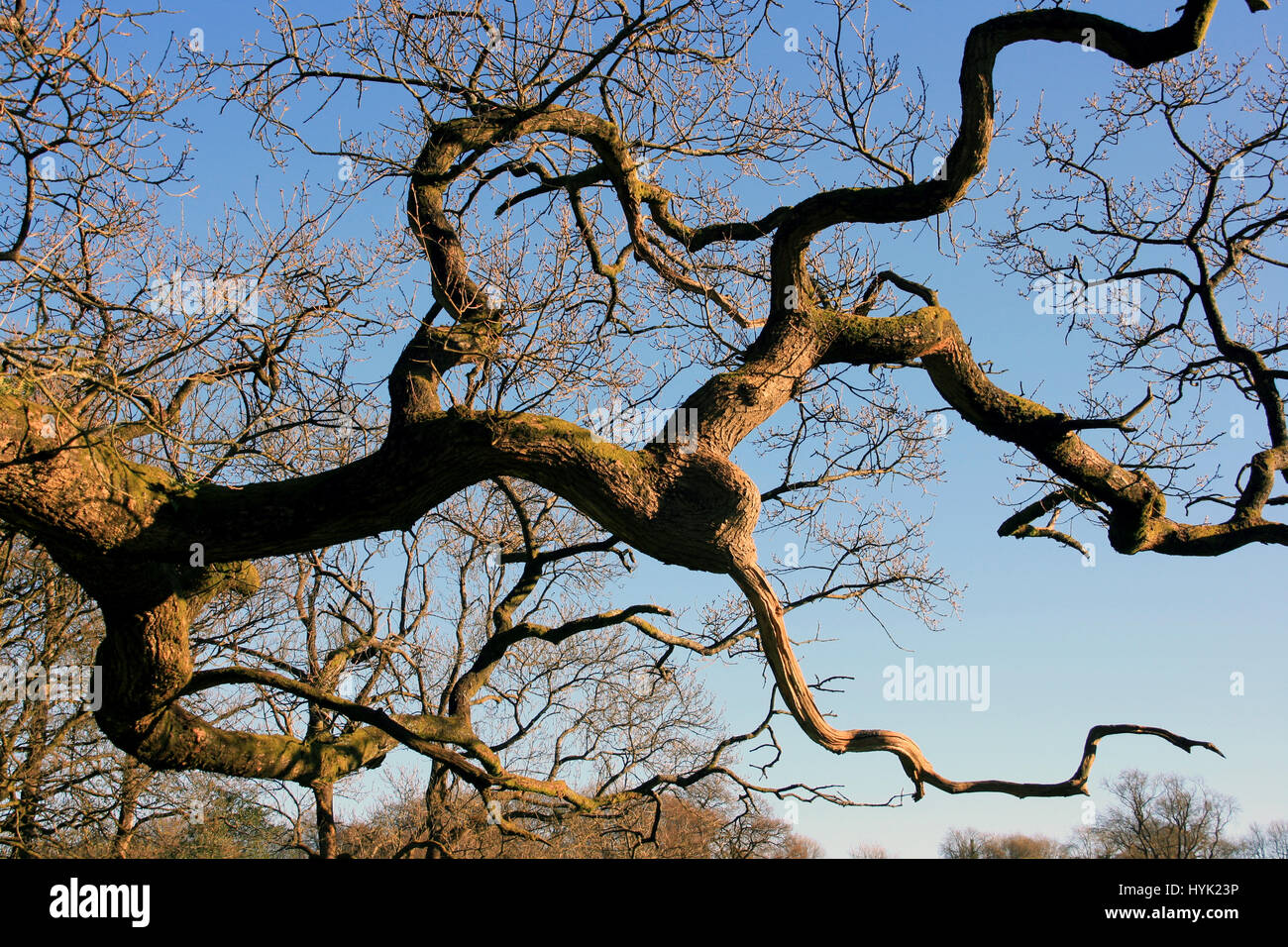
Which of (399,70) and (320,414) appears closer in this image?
(399,70)

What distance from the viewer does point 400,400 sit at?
5199 mm

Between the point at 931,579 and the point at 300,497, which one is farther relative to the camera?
the point at 931,579

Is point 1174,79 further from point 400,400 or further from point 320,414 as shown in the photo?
point 320,414

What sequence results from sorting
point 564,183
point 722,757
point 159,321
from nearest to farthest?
point 159,321
point 564,183
point 722,757

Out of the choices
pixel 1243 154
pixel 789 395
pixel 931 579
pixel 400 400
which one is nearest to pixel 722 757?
pixel 931 579

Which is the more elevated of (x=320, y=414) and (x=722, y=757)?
(x=320, y=414)

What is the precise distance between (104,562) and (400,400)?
5.83 ft

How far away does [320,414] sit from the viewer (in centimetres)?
678

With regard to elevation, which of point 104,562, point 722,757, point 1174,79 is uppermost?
point 1174,79

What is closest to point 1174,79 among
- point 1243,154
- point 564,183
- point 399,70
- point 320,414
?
point 1243,154
